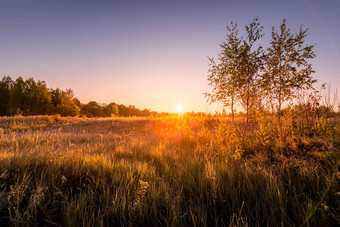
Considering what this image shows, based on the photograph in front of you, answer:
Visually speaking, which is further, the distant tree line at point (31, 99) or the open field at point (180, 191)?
the distant tree line at point (31, 99)

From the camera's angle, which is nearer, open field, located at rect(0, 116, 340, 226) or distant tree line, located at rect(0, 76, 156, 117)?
open field, located at rect(0, 116, 340, 226)

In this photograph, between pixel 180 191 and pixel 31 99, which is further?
pixel 31 99

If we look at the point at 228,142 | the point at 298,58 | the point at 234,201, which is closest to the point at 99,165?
the point at 234,201

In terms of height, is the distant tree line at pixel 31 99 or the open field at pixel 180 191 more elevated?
the distant tree line at pixel 31 99

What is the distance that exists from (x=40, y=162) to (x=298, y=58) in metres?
6.07

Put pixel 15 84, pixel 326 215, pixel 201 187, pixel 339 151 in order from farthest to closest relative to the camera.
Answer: pixel 15 84, pixel 339 151, pixel 201 187, pixel 326 215

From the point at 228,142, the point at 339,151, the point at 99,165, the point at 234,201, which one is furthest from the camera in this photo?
the point at 228,142

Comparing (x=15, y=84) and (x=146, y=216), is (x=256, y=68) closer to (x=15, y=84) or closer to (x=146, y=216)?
(x=146, y=216)

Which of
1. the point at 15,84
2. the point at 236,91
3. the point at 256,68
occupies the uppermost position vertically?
the point at 15,84

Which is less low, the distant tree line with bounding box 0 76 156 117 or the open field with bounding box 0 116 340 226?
the distant tree line with bounding box 0 76 156 117

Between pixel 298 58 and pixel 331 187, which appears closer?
pixel 331 187

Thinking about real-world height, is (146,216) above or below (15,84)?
below

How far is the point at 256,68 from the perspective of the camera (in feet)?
13.2

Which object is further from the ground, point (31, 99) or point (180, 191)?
point (31, 99)
